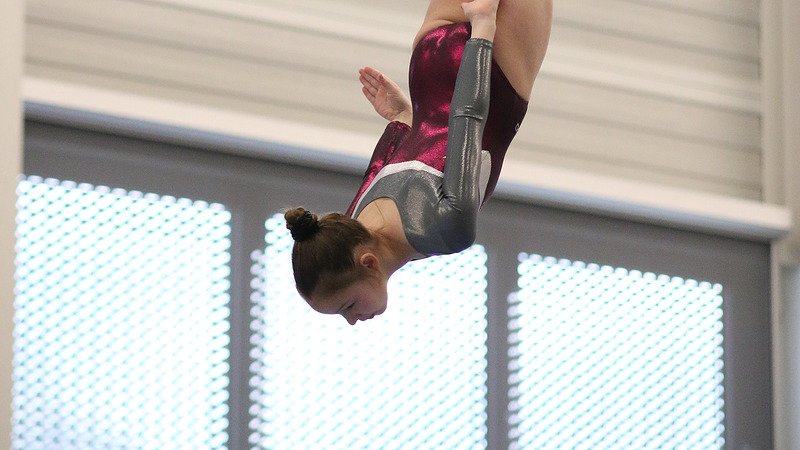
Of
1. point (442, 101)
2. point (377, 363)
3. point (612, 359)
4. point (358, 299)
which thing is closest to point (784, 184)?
point (612, 359)

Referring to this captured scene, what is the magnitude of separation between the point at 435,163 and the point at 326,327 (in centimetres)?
156

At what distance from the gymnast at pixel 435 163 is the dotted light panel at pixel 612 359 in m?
1.73

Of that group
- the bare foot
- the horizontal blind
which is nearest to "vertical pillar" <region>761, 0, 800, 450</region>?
the horizontal blind

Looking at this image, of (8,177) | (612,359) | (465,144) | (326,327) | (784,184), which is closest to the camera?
(465,144)

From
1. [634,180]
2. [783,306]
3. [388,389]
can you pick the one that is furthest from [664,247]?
[388,389]

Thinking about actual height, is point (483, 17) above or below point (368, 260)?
above

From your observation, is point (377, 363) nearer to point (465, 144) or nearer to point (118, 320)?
point (118, 320)

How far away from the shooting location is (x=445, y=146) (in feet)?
6.80

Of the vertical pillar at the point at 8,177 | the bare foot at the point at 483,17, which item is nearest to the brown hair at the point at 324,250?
the bare foot at the point at 483,17

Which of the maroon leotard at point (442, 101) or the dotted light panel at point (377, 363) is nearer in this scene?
the maroon leotard at point (442, 101)

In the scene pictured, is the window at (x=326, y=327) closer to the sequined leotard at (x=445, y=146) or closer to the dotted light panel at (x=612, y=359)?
the dotted light panel at (x=612, y=359)

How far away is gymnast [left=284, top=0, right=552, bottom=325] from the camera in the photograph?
1888mm

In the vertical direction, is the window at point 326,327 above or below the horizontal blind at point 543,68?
below

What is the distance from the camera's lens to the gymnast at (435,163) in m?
1.89
